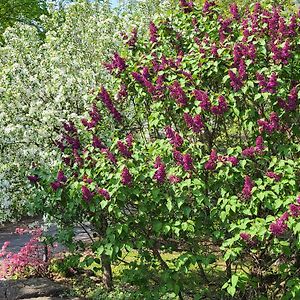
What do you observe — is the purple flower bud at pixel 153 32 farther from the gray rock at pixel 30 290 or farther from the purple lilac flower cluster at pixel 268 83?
the gray rock at pixel 30 290

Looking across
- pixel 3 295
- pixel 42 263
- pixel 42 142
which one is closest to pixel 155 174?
pixel 42 142

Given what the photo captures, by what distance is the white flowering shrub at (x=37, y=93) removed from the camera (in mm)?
6582

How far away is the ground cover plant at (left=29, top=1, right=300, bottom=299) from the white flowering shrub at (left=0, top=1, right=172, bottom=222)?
649 millimetres

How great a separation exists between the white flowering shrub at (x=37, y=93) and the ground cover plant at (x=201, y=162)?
0.65 metres

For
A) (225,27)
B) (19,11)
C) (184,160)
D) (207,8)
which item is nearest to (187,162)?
(184,160)

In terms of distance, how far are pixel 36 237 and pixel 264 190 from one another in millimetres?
4212

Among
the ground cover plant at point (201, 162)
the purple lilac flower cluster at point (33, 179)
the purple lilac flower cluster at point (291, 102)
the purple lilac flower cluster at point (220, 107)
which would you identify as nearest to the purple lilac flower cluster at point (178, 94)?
the ground cover plant at point (201, 162)

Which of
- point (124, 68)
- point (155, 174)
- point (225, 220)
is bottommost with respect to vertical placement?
point (225, 220)

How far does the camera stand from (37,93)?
6914 mm

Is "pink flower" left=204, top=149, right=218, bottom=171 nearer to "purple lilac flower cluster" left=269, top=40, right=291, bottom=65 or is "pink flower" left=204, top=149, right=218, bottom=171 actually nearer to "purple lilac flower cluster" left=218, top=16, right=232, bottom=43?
"purple lilac flower cluster" left=269, top=40, right=291, bottom=65

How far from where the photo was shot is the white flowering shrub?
658 centimetres

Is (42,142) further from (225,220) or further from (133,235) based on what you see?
(225,220)

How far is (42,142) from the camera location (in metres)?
6.61

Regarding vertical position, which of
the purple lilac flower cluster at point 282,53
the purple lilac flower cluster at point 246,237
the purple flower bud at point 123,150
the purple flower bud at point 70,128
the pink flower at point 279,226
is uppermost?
the purple lilac flower cluster at point 282,53
